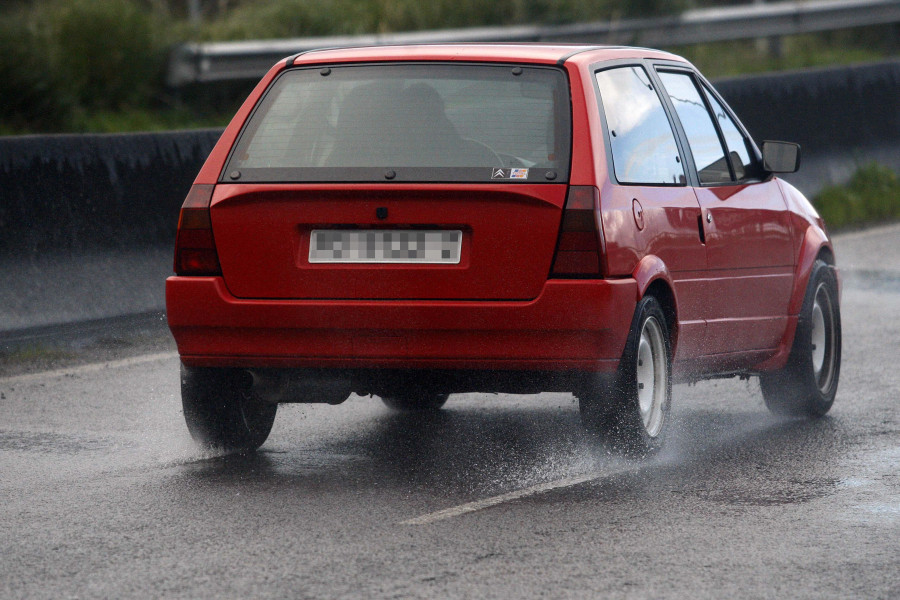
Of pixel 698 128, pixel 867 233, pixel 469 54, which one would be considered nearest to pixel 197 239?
pixel 469 54

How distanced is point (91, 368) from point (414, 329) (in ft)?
11.6

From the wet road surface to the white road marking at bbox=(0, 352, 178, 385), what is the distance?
77 millimetres

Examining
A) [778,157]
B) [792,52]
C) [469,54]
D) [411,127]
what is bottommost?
[792,52]

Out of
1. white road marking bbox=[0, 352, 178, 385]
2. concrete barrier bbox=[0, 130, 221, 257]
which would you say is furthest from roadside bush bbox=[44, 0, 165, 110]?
white road marking bbox=[0, 352, 178, 385]

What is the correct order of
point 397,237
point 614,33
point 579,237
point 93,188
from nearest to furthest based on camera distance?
point 579,237 → point 397,237 → point 93,188 → point 614,33

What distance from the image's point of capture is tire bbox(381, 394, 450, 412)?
8.54m

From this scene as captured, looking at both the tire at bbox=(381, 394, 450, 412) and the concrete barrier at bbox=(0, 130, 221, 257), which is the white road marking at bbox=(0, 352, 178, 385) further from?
the tire at bbox=(381, 394, 450, 412)

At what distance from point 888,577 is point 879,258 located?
1022 cm

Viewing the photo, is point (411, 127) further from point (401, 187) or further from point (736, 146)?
point (736, 146)

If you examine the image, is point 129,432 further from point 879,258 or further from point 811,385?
point 879,258

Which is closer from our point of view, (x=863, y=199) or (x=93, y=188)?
(x=93, y=188)

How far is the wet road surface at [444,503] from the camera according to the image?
5.20 m

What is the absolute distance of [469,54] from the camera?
22.8ft

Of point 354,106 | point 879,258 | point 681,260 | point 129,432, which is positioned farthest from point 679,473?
point 879,258
